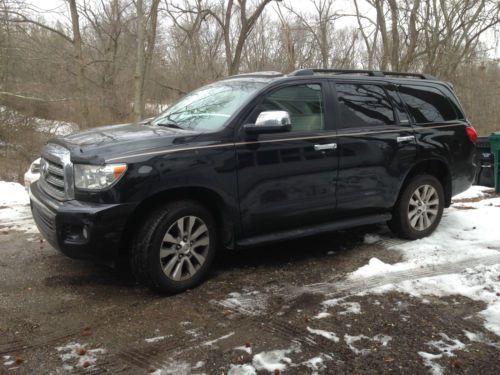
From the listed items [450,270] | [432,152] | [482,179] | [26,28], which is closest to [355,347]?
[450,270]

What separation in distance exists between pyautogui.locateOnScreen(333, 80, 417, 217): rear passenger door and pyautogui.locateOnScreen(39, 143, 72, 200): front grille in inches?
103

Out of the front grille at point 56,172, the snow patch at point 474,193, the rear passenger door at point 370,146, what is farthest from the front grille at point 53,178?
the snow patch at point 474,193

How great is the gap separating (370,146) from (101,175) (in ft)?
9.34

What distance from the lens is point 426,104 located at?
5.74m

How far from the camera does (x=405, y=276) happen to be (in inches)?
177

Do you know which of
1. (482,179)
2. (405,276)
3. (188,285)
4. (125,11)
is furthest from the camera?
(125,11)

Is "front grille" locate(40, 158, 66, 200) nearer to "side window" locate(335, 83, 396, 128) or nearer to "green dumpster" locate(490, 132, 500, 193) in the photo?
"side window" locate(335, 83, 396, 128)

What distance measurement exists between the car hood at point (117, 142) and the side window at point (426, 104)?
2.84 m

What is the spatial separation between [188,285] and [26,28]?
51.7 ft

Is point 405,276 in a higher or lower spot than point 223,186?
lower

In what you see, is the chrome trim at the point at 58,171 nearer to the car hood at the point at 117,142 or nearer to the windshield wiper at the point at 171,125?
the car hood at the point at 117,142

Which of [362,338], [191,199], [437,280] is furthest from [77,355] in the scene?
[437,280]

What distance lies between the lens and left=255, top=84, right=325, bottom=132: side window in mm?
4523

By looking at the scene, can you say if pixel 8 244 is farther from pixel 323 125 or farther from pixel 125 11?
pixel 125 11
